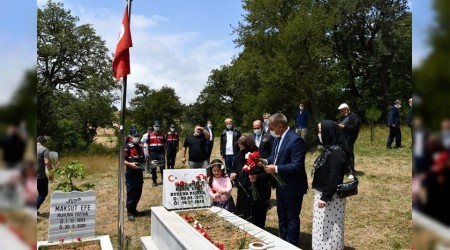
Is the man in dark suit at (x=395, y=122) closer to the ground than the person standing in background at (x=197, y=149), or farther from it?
farther from it

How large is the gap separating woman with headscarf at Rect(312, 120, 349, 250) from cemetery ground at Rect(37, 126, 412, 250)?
103 cm

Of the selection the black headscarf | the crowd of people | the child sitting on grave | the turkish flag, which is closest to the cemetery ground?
the crowd of people

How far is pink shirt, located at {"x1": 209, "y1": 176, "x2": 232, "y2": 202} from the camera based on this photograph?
18.3 ft

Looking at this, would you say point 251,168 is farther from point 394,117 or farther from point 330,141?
point 394,117

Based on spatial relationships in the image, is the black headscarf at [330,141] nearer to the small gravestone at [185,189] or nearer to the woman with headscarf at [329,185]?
the woman with headscarf at [329,185]

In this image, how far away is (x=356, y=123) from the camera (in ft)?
25.0

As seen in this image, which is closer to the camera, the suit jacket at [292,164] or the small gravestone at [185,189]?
the suit jacket at [292,164]

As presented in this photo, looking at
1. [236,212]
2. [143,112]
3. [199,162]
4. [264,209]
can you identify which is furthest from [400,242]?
[143,112]

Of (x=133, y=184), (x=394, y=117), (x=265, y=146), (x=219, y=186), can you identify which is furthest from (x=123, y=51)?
(x=394, y=117)

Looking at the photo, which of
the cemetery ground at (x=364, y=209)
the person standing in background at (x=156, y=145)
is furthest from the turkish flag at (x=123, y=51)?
the person standing in background at (x=156, y=145)

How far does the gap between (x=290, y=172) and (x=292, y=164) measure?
0.09 metres

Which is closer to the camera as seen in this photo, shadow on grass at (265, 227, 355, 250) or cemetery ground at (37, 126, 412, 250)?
shadow on grass at (265, 227, 355, 250)

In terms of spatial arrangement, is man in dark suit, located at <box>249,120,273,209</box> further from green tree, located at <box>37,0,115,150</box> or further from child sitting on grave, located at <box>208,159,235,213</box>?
green tree, located at <box>37,0,115,150</box>

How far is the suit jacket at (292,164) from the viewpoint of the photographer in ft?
13.9
